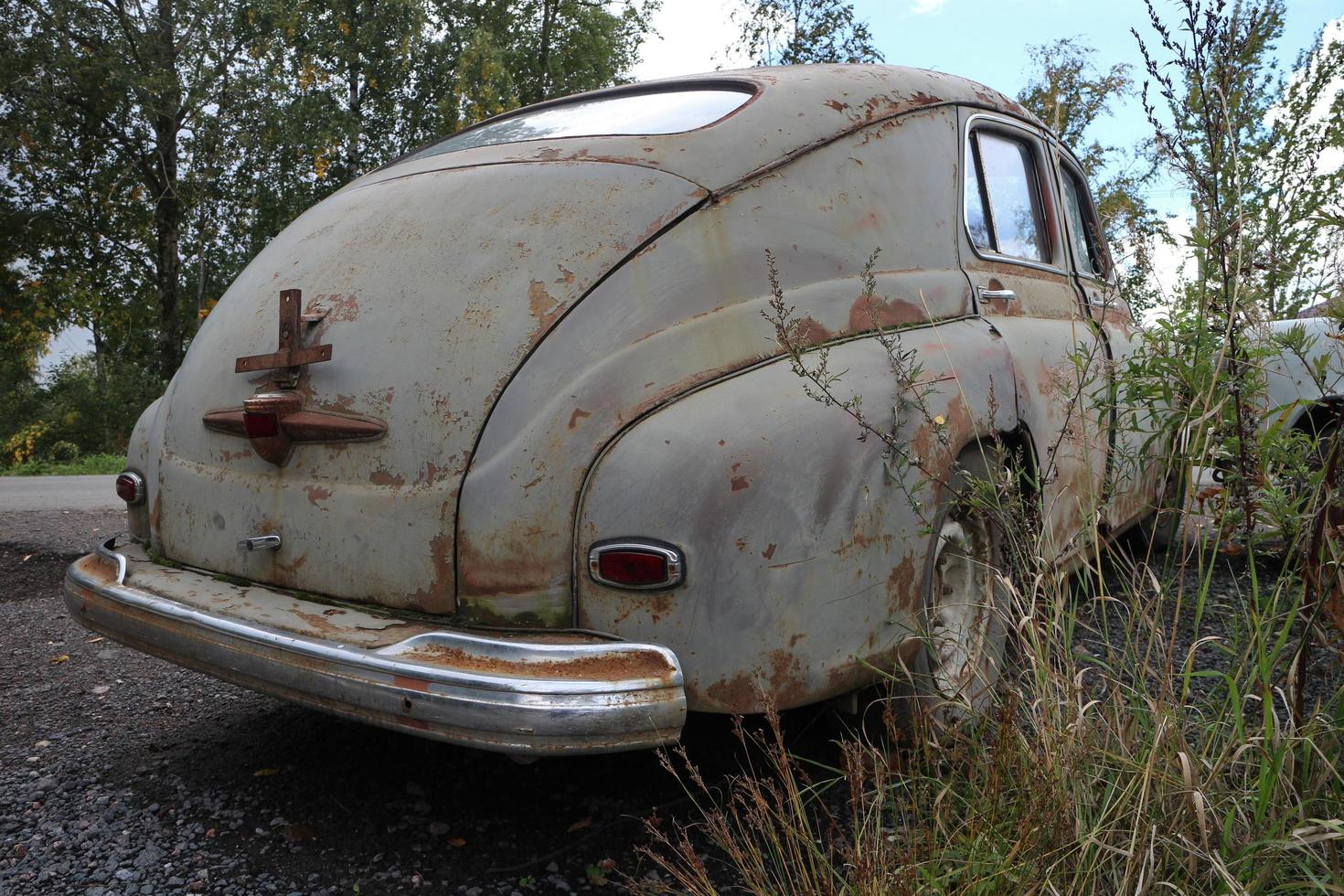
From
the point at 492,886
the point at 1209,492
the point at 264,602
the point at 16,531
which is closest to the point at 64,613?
the point at 16,531

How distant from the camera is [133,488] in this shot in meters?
2.88

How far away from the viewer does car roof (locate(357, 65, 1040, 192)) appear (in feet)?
8.26

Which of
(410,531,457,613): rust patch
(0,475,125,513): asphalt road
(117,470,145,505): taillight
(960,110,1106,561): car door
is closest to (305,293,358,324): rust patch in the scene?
(410,531,457,613): rust patch

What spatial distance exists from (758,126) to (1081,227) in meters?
2.39

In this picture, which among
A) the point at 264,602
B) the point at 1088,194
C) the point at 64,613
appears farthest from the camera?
the point at 64,613

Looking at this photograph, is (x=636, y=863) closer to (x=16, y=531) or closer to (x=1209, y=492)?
(x=1209, y=492)

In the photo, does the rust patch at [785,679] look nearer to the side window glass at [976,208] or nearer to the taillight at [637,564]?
the taillight at [637,564]

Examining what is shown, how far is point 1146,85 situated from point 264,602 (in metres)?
2.31

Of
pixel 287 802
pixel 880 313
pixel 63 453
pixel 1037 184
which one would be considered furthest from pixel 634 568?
pixel 63 453

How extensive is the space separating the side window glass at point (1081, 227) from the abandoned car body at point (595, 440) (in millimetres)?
1242

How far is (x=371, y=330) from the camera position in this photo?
2.43 metres

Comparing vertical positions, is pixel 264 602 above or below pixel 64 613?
above

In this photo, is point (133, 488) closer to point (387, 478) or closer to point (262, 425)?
point (262, 425)

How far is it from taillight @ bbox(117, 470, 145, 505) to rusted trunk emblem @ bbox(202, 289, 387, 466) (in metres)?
0.52
